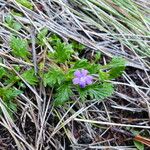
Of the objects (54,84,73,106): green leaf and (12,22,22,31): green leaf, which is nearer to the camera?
(54,84,73,106): green leaf

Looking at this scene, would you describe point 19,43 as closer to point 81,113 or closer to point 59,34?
point 59,34

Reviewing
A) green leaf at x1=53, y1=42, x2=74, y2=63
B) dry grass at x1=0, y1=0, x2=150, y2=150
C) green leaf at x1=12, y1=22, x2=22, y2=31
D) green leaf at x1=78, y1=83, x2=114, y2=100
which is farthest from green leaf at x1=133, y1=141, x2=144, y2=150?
green leaf at x1=12, y1=22, x2=22, y2=31

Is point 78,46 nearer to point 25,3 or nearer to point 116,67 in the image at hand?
point 116,67

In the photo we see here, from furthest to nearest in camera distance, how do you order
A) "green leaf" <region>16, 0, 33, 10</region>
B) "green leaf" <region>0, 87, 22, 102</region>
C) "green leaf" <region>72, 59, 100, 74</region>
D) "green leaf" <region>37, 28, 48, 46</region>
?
"green leaf" <region>16, 0, 33, 10</region>
"green leaf" <region>37, 28, 48, 46</region>
"green leaf" <region>72, 59, 100, 74</region>
"green leaf" <region>0, 87, 22, 102</region>

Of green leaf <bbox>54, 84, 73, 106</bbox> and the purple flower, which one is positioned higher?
the purple flower

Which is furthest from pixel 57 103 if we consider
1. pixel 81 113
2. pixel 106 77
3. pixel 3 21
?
pixel 3 21

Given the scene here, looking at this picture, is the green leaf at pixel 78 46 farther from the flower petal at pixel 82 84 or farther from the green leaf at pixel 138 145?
the green leaf at pixel 138 145

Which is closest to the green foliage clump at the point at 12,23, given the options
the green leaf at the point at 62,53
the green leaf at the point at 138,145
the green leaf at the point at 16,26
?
the green leaf at the point at 16,26

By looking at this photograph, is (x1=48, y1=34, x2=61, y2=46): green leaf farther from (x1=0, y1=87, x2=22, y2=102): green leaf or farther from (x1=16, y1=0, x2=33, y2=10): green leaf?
(x1=0, y1=87, x2=22, y2=102): green leaf

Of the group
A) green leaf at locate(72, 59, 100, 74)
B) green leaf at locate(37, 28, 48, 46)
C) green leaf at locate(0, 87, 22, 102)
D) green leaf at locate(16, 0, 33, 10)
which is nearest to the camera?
green leaf at locate(0, 87, 22, 102)
